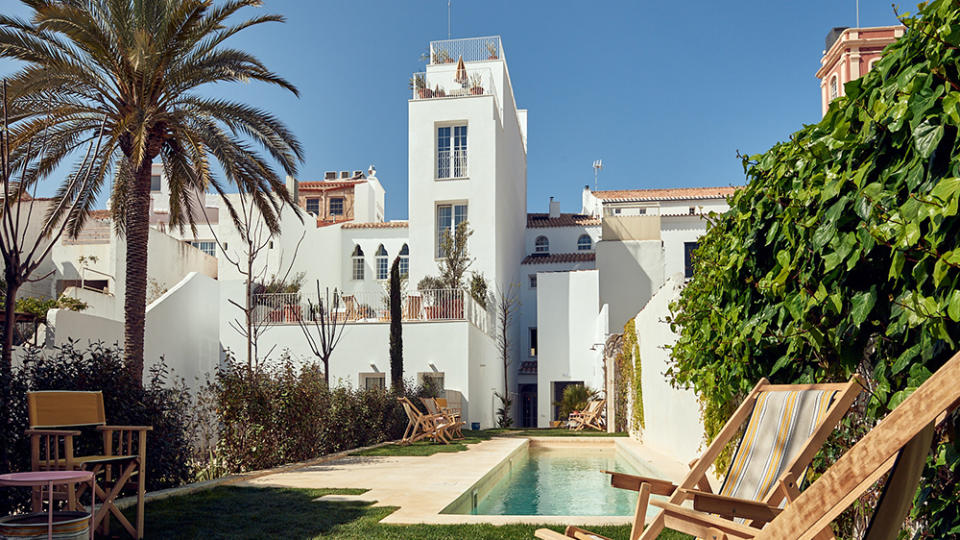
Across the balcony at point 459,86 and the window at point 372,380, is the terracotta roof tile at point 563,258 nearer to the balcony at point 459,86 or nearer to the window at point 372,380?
the balcony at point 459,86

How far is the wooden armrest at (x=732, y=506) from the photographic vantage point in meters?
2.87

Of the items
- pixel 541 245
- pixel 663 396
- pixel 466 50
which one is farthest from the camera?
pixel 541 245

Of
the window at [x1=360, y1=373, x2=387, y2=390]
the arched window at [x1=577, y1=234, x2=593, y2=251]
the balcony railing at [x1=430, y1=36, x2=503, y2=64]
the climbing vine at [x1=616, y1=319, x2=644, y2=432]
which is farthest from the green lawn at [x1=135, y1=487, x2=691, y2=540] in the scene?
the arched window at [x1=577, y1=234, x2=593, y2=251]

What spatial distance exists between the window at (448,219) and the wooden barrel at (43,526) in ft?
80.9

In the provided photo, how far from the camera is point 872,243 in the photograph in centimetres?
269

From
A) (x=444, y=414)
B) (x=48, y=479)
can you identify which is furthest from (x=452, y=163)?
(x=48, y=479)

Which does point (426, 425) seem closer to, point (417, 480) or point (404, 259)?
point (417, 480)

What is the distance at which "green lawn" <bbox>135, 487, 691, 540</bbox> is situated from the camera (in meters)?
4.92

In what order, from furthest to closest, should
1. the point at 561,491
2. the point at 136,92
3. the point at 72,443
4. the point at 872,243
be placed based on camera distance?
the point at 136,92 < the point at 561,491 < the point at 72,443 < the point at 872,243

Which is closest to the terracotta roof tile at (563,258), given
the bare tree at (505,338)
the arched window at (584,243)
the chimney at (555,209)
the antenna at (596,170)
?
the arched window at (584,243)

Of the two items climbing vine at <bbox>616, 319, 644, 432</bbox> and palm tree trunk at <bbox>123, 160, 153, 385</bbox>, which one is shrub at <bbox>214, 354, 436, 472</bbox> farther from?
climbing vine at <bbox>616, 319, 644, 432</bbox>

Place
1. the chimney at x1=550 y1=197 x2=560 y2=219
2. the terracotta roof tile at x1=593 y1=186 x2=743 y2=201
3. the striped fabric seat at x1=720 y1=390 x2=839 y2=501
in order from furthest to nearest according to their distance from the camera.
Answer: the chimney at x1=550 y1=197 x2=560 y2=219
the terracotta roof tile at x1=593 y1=186 x2=743 y2=201
the striped fabric seat at x1=720 y1=390 x2=839 y2=501

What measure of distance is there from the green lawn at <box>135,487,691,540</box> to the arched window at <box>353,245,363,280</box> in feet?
87.1

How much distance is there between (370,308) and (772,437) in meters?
18.8
